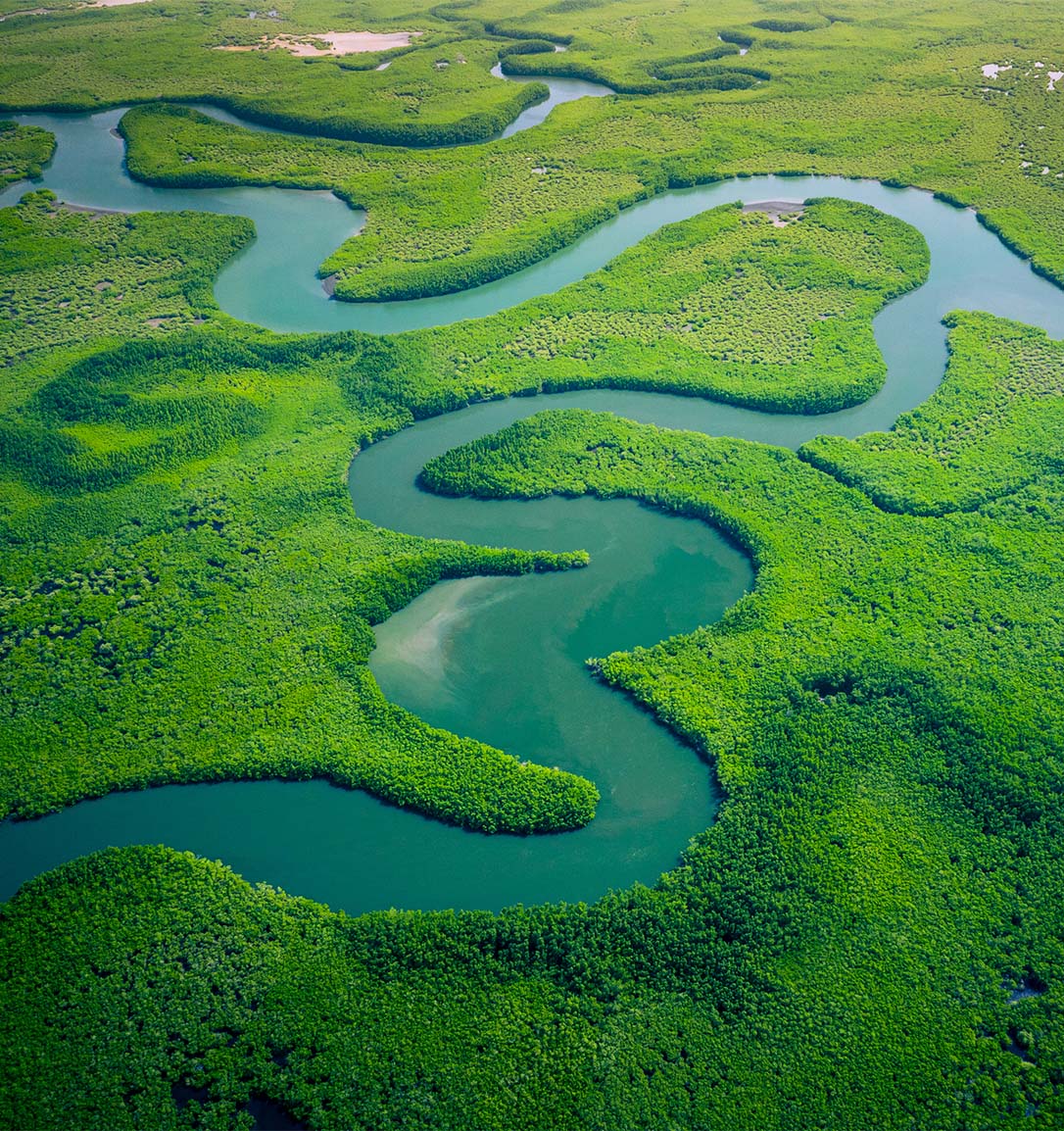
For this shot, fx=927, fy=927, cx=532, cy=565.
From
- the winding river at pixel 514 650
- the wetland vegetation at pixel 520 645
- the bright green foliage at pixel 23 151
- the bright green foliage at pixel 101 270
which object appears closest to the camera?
the wetland vegetation at pixel 520 645

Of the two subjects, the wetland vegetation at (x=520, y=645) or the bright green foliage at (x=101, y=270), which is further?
the bright green foliage at (x=101, y=270)

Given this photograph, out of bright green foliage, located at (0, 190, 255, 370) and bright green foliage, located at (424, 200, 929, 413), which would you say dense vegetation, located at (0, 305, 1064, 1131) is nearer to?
bright green foliage, located at (424, 200, 929, 413)

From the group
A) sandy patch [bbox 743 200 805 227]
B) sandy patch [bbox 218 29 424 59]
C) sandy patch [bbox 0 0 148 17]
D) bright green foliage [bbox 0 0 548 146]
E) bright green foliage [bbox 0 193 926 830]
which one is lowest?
bright green foliage [bbox 0 193 926 830]

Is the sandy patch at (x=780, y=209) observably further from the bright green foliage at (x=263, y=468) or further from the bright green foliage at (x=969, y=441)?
the bright green foliage at (x=969, y=441)

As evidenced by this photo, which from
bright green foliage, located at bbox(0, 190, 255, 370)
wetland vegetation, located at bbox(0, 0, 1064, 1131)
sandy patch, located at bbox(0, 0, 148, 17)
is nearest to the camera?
wetland vegetation, located at bbox(0, 0, 1064, 1131)

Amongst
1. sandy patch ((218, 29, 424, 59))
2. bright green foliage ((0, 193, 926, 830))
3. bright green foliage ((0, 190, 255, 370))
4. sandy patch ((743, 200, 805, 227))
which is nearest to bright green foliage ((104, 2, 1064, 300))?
sandy patch ((743, 200, 805, 227))

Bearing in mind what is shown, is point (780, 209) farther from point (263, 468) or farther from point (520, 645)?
point (520, 645)

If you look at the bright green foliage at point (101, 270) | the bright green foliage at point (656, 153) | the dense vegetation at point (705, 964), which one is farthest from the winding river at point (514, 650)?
the bright green foliage at point (656, 153)
